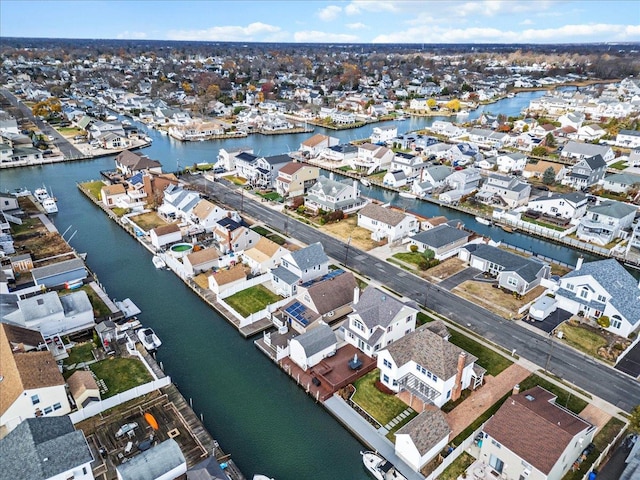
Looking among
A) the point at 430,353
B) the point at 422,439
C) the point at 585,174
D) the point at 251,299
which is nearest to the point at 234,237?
the point at 251,299

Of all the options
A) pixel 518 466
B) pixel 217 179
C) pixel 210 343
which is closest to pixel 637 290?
pixel 518 466

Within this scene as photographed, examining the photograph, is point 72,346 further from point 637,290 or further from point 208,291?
point 637,290

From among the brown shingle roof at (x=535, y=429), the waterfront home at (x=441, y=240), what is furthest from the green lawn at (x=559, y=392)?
the waterfront home at (x=441, y=240)

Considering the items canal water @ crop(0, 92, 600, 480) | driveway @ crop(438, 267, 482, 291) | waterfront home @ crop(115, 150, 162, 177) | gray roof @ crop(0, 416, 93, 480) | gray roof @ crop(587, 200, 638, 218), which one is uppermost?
waterfront home @ crop(115, 150, 162, 177)

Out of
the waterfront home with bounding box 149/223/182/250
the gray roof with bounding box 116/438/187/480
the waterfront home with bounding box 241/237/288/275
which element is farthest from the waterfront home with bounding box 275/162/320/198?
the gray roof with bounding box 116/438/187/480

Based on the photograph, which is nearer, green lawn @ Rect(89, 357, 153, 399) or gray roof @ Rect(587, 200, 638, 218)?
green lawn @ Rect(89, 357, 153, 399)

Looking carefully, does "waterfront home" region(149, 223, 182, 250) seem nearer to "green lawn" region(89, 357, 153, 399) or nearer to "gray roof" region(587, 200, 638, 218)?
"green lawn" region(89, 357, 153, 399)
